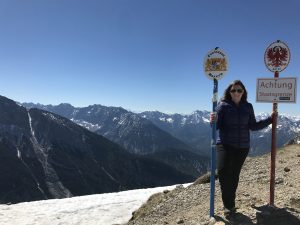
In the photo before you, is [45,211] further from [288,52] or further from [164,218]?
[288,52]

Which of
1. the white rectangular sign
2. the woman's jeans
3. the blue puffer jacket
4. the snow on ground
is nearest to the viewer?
the blue puffer jacket

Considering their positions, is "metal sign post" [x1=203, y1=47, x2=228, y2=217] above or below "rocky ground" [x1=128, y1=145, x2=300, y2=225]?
above

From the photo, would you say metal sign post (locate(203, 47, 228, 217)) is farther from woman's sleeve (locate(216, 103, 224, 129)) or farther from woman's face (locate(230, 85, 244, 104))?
woman's face (locate(230, 85, 244, 104))

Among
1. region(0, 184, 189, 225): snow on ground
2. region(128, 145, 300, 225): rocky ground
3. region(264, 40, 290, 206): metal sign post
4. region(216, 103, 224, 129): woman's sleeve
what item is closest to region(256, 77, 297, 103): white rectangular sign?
region(264, 40, 290, 206): metal sign post

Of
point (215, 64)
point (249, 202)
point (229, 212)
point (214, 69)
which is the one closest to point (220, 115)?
point (214, 69)

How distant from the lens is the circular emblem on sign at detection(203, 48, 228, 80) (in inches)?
427

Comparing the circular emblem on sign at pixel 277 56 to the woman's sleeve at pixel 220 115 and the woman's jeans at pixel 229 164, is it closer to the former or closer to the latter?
the woman's sleeve at pixel 220 115

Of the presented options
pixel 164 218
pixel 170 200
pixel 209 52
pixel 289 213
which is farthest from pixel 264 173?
pixel 209 52

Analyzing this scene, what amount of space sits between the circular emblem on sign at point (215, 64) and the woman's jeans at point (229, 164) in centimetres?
183

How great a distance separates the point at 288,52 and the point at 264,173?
7833 millimetres

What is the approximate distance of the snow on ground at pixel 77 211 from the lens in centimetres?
2238

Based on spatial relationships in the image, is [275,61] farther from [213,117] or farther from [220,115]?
[213,117]

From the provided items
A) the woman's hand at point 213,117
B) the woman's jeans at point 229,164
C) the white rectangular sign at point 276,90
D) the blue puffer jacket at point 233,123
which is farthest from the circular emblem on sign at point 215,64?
the woman's jeans at point 229,164

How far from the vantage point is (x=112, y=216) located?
75.4ft
